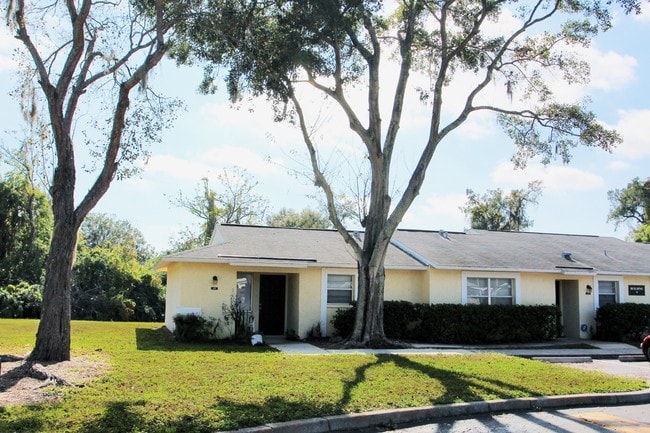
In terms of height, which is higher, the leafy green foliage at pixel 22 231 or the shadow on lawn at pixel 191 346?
the leafy green foliage at pixel 22 231

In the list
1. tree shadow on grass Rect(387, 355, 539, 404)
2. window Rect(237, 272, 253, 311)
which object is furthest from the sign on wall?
window Rect(237, 272, 253, 311)

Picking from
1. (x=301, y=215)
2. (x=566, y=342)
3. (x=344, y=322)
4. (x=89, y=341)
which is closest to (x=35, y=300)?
(x=89, y=341)

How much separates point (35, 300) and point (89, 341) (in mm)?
16390

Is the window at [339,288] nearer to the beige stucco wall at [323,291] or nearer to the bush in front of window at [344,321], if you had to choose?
the beige stucco wall at [323,291]

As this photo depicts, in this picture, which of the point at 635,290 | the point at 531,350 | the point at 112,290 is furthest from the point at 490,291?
the point at 112,290

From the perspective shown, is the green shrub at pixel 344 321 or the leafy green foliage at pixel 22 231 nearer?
the green shrub at pixel 344 321

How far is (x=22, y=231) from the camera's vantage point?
3491 centimetres

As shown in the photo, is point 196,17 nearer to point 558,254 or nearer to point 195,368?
point 195,368

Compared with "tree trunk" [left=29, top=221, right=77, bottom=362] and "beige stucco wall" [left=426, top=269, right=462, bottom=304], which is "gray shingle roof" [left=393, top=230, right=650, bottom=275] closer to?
"beige stucco wall" [left=426, top=269, right=462, bottom=304]

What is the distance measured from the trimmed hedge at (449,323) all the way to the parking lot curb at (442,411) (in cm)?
862

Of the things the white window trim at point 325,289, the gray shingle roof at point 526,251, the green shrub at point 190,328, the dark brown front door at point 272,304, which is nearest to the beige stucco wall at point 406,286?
the gray shingle roof at point 526,251

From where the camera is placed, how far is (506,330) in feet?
62.0

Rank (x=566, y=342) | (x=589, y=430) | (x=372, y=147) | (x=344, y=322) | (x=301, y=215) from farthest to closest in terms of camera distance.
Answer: (x=301, y=215)
(x=566, y=342)
(x=344, y=322)
(x=372, y=147)
(x=589, y=430)

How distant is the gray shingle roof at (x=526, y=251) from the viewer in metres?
20.2
